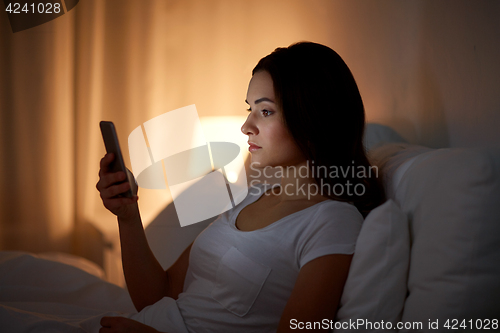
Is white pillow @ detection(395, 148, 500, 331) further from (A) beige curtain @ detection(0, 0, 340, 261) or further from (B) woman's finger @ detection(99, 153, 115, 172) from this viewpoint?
(A) beige curtain @ detection(0, 0, 340, 261)

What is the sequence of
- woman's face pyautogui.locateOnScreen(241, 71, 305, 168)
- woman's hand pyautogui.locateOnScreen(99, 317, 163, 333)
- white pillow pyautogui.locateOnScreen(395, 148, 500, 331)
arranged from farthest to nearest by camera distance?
woman's face pyautogui.locateOnScreen(241, 71, 305, 168) → woman's hand pyautogui.locateOnScreen(99, 317, 163, 333) → white pillow pyautogui.locateOnScreen(395, 148, 500, 331)

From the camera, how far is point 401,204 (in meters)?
0.69

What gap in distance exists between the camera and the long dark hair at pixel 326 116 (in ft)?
2.36

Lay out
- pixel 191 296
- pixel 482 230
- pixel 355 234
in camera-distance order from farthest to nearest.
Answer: pixel 191 296 → pixel 355 234 → pixel 482 230

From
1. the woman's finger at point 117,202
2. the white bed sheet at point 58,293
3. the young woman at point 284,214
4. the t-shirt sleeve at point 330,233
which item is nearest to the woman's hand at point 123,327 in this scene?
the young woman at point 284,214

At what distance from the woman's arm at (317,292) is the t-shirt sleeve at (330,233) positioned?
0.05 feet

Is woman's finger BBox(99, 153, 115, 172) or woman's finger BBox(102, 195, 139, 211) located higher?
woman's finger BBox(99, 153, 115, 172)

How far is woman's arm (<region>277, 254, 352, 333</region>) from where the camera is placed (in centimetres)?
57

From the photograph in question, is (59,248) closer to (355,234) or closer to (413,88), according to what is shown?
(355,234)

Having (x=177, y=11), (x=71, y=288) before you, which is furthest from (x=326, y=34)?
(x=71, y=288)

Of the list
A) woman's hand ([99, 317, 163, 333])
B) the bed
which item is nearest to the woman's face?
the bed

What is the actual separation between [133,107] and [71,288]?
2.48 ft

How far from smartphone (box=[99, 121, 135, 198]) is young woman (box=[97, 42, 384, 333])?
2cm

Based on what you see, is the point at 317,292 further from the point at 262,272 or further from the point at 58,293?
Result: the point at 58,293
